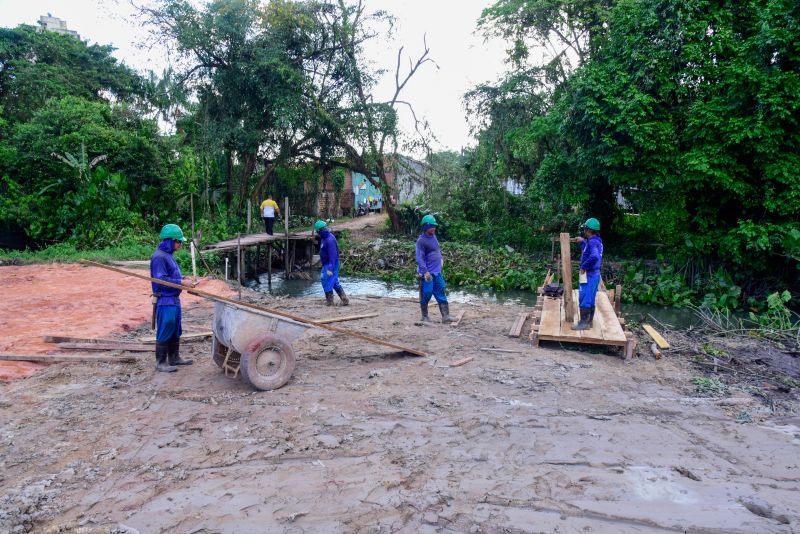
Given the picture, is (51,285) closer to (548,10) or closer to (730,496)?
(730,496)

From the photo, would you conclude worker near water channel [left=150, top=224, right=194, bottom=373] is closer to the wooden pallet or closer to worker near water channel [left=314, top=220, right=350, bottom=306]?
worker near water channel [left=314, top=220, right=350, bottom=306]

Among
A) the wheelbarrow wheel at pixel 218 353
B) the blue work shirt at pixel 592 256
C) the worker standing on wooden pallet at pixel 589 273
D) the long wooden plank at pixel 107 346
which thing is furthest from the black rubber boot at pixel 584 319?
the long wooden plank at pixel 107 346

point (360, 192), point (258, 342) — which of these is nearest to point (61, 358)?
point (258, 342)

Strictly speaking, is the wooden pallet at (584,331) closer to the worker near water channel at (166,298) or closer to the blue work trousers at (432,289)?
the blue work trousers at (432,289)

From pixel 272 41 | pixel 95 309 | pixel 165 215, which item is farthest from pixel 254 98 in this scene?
pixel 95 309

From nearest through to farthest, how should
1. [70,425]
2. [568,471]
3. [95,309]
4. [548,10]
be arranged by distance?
[568,471] → [70,425] → [95,309] → [548,10]

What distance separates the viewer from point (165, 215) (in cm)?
2142

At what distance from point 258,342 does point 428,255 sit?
3.97 m

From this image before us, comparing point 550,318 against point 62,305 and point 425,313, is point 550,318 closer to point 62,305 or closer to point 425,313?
point 425,313

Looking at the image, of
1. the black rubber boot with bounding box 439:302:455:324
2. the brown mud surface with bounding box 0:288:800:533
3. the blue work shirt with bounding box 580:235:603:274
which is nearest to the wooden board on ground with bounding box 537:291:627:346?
the brown mud surface with bounding box 0:288:800:533

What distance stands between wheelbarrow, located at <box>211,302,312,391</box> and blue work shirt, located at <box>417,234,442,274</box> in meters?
3.34

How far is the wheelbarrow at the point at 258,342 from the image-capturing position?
18.1 ft

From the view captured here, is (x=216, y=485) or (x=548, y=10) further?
(x=548, y=10)

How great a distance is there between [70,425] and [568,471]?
171 inches
